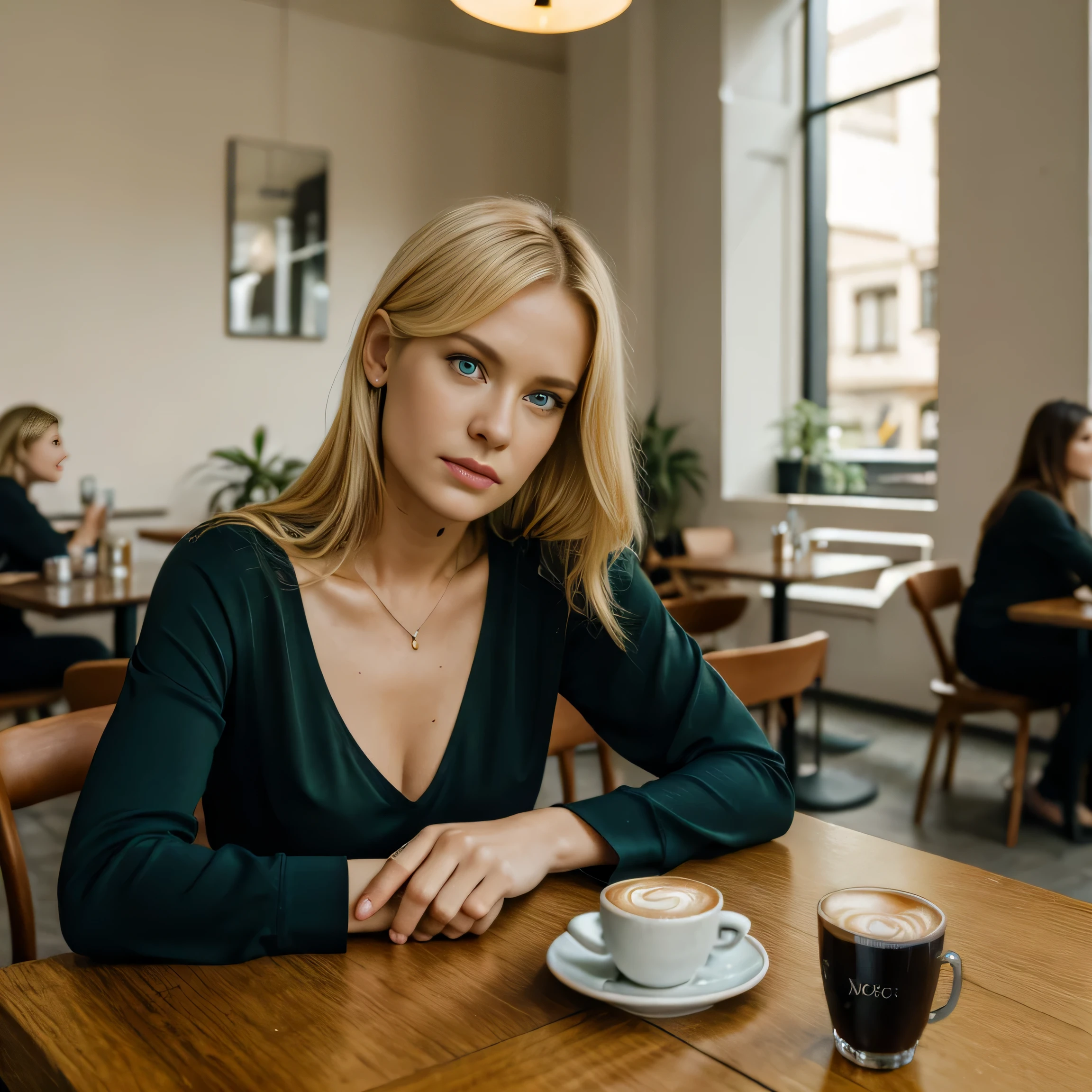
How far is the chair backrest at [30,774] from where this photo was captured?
128cm

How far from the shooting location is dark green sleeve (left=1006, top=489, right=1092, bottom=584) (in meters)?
3.37

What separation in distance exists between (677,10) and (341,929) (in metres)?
6.29

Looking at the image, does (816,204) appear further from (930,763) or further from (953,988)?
(953,988)

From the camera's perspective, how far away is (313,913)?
0.84 meters

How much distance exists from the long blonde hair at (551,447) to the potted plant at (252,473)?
4359 mm

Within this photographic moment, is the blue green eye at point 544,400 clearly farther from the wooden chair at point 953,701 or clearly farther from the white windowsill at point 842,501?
the white windowsill at point 842,501

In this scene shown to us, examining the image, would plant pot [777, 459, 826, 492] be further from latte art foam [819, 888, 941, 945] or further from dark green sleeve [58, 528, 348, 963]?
latte art foam [819, 888, 941, 945]

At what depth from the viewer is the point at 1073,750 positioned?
3.33m

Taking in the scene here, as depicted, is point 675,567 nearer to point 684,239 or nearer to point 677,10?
point 684,239

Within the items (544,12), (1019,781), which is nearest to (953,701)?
(1019,781)

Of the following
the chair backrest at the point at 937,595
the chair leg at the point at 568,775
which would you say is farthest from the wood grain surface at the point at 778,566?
the chair leg at the point at 568,775

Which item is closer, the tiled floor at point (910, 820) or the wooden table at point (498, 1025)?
the wooden table at point (498, 1025)

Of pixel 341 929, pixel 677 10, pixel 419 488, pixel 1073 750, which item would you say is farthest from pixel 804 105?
pixel 341 929

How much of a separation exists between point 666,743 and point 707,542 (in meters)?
3.71
